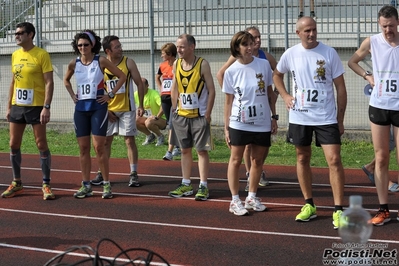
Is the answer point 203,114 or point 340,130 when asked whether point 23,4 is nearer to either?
point 203,114

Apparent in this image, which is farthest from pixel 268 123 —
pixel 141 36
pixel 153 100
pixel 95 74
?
pixel 141 36

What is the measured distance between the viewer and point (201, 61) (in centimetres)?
950

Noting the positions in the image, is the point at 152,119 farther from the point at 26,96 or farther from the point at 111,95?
the point at 26,96

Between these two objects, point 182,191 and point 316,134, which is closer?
point 316,134

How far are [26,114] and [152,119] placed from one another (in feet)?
17.1

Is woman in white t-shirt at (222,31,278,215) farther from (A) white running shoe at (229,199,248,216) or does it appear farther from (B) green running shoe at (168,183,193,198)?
Result: (B) green running shoe at (168,183,193,198)

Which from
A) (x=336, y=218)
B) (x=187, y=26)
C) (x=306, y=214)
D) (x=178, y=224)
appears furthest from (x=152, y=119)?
(x=336, y=218)

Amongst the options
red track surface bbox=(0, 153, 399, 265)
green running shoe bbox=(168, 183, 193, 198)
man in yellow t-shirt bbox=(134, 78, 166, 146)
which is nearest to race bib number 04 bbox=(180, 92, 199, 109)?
green running shoe bbox=(168, 183, 193, 198)

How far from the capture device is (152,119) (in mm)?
14781

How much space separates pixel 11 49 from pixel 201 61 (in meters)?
10.7

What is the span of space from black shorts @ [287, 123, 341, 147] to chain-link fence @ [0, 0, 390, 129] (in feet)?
24.7

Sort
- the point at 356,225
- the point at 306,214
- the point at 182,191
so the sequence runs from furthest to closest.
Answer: the point at 182,191 → the point at 306,214 → the point at 356,225

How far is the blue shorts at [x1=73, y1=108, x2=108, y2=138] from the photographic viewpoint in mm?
9625

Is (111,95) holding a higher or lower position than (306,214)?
higher
